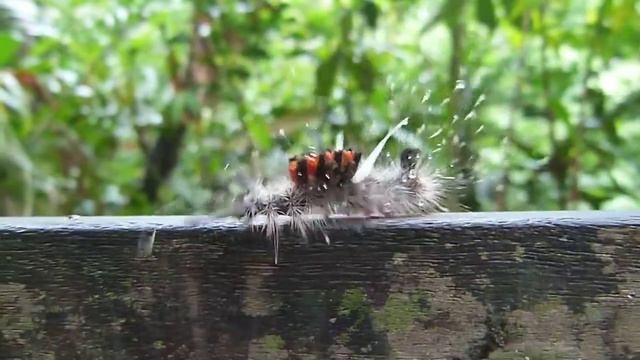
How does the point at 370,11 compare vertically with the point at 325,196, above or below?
above

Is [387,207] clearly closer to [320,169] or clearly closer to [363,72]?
[320,169]

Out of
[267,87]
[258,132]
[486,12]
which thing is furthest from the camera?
[267,87]

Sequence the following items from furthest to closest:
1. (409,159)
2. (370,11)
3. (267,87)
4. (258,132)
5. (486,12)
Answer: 1. (267,87)
2. (258,132)
3. (370,11)
4. (486,12)
5. (409,159)

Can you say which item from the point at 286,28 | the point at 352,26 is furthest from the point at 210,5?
→ the point at 352,26

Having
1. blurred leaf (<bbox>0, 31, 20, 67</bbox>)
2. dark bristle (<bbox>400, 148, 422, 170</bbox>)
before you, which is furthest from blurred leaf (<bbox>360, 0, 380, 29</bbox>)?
dark bristle (<bbox>400, 148, 422, 170</bbox>)

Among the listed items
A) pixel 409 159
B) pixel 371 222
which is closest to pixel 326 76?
pixel 409 159

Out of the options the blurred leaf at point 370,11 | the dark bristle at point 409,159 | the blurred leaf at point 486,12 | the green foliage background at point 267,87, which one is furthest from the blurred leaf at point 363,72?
the dark bristle at point 409,159
